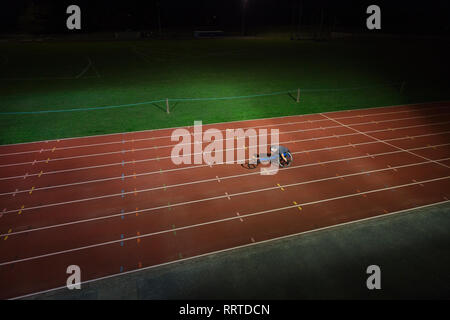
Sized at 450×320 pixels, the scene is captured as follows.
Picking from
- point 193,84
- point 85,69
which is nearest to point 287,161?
point 193,84

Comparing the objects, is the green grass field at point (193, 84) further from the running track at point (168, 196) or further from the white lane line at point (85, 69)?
the running track at point (168, 196)

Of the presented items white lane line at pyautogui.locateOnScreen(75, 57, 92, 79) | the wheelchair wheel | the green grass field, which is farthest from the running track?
white lane line at pyautogui.locateOnScreen(75, 57, 92, 79)

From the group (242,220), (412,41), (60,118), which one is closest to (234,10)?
(412,41)

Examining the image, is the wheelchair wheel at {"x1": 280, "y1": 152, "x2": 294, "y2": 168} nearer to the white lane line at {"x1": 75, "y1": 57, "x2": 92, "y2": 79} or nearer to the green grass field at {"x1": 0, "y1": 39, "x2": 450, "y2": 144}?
the green grass field at {"x1": 0, "y1": 39, "x2": 450, "y2": 144}

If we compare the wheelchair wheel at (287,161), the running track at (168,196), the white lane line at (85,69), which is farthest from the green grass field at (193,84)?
the wheelchair wheel at (287,161)

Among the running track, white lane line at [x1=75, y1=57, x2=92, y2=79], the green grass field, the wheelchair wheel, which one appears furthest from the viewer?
A: white lane line at [x1=75, y1=57, x2=92, y2=79]

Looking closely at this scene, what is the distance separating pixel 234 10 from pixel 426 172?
95.0 metres

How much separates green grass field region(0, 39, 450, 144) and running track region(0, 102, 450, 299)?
2425 millimetres

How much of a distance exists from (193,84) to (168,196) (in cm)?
1253

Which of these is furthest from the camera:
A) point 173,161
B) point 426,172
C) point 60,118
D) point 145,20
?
point 145,20

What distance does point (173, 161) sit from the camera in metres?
8.54

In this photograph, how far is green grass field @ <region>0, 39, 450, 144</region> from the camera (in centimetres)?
1192

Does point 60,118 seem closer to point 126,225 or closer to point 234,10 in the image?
point 126,225
